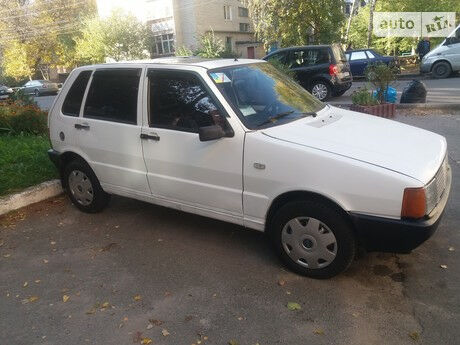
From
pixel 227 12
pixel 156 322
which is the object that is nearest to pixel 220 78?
pixel 156 322

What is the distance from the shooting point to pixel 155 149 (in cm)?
414

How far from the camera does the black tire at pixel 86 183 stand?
4.94m

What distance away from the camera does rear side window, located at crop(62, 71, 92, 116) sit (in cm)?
483

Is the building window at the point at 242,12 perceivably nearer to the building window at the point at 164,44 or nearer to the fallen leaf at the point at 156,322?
the building window at the point at 164,44

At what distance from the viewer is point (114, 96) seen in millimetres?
4488

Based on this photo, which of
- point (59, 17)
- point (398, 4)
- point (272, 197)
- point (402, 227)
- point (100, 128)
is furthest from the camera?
point (59, 17)

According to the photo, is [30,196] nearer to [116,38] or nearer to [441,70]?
[441,70]

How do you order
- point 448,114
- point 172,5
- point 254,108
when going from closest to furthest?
1. point 254,108
2. point 448,114
3. point 172,5

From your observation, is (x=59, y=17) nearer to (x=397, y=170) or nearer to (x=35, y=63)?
(x=35, y=63)

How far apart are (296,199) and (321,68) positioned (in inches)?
428

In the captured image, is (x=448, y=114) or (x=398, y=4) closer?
(x=448, y=114)

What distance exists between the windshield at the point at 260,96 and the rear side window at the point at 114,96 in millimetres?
957

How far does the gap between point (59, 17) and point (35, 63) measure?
5195mm

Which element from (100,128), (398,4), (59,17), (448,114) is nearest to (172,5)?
(59,17)
